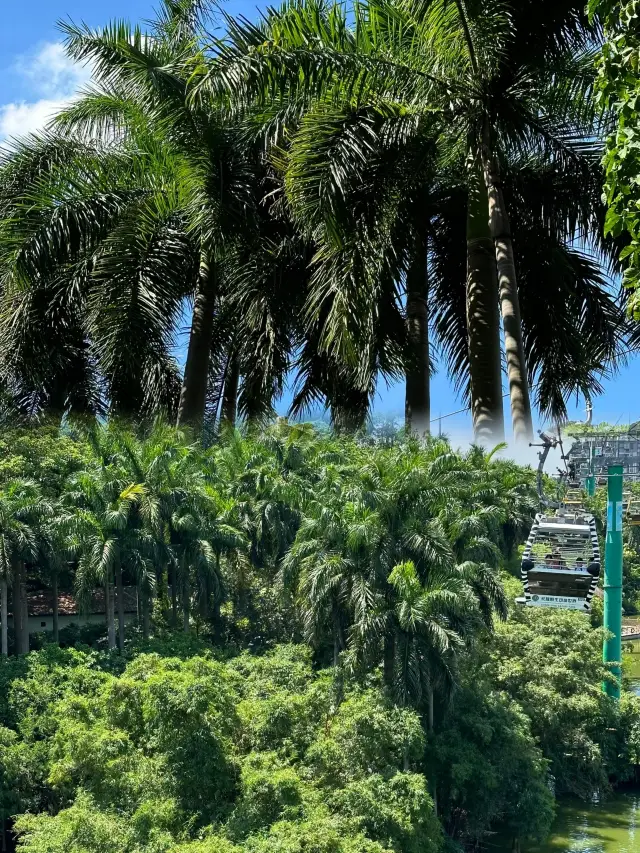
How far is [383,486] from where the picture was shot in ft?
97.3

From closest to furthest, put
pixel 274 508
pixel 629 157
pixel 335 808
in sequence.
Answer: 1. pixel 629 157
2. pixel 335 808
3. pixel 274 508

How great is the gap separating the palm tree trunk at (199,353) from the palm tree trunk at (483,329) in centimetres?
442

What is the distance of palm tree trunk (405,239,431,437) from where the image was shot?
22.4 ft

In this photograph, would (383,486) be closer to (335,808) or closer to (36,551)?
(335,808)

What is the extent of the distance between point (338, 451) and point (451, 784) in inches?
424

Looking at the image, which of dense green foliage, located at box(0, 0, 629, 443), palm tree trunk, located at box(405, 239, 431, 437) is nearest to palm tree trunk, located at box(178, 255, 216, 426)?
dense green foliage, located at box(0, 0, 629, 443)

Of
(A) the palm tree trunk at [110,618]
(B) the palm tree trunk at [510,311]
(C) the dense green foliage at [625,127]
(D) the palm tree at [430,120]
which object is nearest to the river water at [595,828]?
(A) the palm tree trunk at [110,618]

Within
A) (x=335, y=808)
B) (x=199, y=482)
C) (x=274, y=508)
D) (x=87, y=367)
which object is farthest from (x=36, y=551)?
(x=87, y=367)

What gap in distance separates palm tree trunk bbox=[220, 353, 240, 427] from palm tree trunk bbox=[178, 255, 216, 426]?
2.48 metres

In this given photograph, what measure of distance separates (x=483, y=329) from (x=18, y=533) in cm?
2969

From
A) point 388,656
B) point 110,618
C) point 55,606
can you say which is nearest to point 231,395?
point 388,656

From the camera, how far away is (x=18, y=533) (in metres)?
32.8

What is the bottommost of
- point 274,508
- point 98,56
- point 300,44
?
point 274,508

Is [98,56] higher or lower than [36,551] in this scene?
higher
